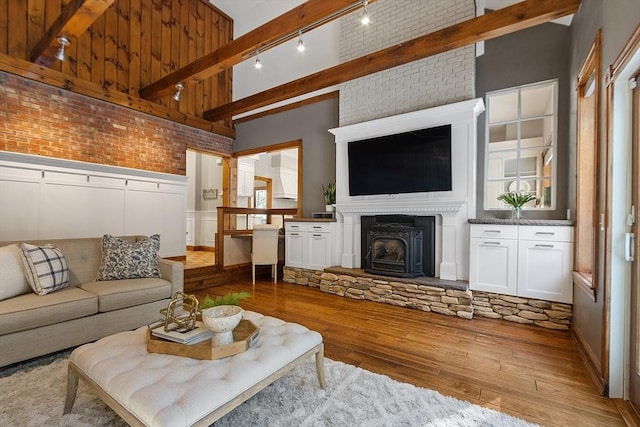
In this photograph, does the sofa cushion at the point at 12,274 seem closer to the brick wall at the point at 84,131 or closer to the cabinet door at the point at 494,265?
the brick wall at the point at 84,131

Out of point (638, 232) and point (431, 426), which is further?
point (638, 232)

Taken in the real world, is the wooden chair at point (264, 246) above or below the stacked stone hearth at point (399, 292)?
above

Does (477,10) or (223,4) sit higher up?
(223,4)

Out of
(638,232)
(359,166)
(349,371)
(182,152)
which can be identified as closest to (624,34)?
(638,232)

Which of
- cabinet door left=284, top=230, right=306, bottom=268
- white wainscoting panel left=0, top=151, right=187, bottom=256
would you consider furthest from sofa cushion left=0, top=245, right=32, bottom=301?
cabinet door left=284, top=230, right=306, bottom=268

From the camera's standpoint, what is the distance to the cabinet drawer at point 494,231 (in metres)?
3.24

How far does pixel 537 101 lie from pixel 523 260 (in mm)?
2049

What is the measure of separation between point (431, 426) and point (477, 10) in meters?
4.51

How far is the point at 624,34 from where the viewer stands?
176 centimetres

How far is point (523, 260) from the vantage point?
3176 millimetres

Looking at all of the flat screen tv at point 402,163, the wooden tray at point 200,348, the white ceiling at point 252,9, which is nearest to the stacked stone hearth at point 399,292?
the flat screen tv at point 402,163

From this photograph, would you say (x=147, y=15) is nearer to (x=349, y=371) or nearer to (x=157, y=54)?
(x=157, y=54)

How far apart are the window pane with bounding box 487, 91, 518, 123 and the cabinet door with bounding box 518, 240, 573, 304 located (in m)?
1.70

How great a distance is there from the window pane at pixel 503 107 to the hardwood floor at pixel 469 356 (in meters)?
2.55
